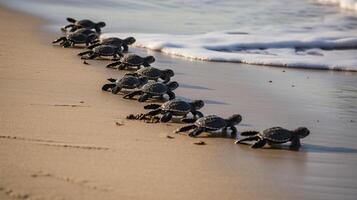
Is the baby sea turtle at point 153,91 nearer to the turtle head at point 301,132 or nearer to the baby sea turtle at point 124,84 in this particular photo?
the baby sea turtle at point 124,84

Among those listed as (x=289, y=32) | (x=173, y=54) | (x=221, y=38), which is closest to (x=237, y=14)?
(x=289, y=32)

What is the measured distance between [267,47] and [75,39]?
124 inches

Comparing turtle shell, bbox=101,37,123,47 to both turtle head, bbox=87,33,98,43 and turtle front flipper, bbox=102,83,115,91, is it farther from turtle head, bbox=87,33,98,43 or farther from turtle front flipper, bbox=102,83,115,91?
turtle front flipper, bbox=102,83,115,91

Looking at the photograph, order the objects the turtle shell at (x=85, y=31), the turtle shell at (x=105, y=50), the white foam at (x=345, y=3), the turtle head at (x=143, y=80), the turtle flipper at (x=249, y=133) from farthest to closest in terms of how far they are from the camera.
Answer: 1. the white foam at (x=345, y=3)
2. the turtle shell at (x=85, y=31)
3. the turtle shell at (x=105, y=50)
4. the turtle head at (x=143, y=80)
5. the turtle flipper at (x=249, y=133)

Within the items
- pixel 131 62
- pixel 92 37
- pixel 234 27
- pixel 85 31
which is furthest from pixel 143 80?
pixel 234 27

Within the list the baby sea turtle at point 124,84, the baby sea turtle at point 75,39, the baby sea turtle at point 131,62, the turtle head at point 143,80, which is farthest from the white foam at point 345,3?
the baby sea turtle at point 124,84

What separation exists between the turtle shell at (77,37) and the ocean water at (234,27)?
0.99 metres

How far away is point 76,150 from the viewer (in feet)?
15.3

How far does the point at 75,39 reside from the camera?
10227 millimetres

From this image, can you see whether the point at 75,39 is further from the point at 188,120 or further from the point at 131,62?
the point at 188,120

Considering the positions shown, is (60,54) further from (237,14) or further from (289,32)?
(237,14)

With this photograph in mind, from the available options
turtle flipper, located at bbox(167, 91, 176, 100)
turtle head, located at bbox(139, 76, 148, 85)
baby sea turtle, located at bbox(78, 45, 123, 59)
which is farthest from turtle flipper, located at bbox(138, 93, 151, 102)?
baby sea turtle, located at bbox(78, 45, 123, 59)

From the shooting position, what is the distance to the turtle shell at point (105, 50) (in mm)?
9156

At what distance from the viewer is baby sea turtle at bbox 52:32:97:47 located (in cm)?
1012
